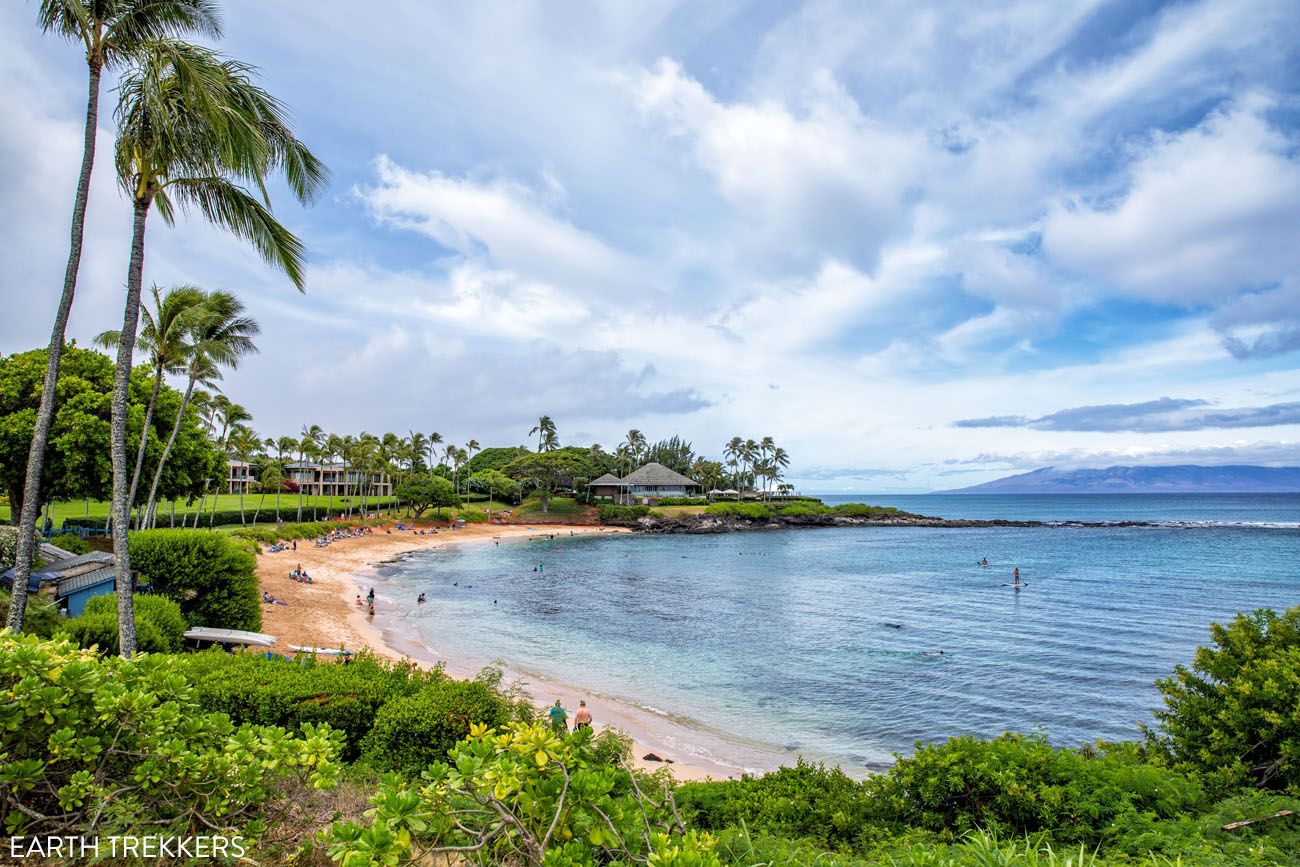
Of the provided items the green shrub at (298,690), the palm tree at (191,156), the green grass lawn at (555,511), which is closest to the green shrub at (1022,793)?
the green shrub at (298,690)

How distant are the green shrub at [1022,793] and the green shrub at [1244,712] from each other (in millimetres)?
731

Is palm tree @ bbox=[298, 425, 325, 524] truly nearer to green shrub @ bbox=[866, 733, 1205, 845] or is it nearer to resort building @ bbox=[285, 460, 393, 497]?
resort building @ bbox=[285, 460, 393, 497]

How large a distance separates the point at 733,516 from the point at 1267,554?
176ft

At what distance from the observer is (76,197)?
912 centimetres

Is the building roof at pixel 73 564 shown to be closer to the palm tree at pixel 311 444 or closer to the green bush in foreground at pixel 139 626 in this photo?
the green bush in foreground at pixel 139 626

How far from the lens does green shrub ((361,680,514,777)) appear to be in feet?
25.7

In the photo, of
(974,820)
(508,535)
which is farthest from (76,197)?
(508,535)

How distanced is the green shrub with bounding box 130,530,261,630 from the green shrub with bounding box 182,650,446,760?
7.40m

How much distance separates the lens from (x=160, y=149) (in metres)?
8.61

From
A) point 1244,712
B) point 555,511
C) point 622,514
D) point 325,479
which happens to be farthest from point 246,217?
point 325,479

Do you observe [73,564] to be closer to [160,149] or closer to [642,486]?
[160,149]

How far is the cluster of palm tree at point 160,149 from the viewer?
820 centimetres

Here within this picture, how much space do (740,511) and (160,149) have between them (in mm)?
86152

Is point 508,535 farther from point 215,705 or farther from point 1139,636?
point 215,705
